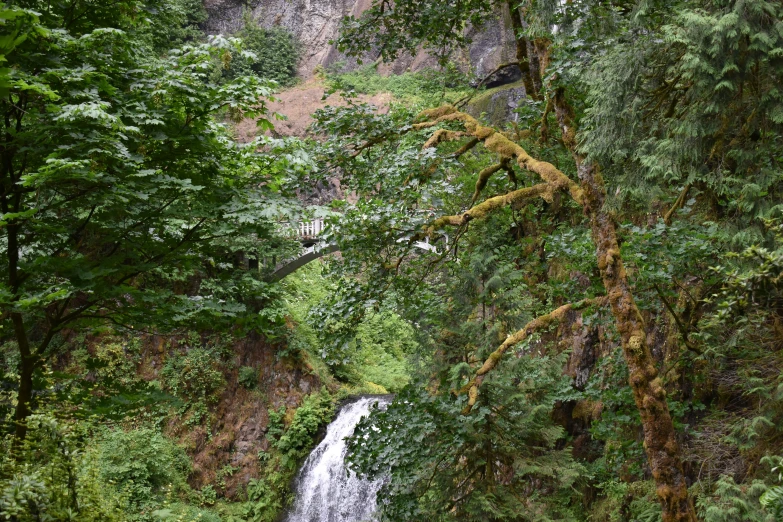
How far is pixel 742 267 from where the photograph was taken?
5.00 m

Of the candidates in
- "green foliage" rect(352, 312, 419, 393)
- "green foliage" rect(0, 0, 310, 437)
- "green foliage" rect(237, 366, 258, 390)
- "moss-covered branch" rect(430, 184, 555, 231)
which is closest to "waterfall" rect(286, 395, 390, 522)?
"green foliage" rect(352, 312, 419, 393)

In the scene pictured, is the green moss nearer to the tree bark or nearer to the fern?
the tree bark

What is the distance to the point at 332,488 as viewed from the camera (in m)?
13.7

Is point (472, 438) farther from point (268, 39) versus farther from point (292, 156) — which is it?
point (268, 39)

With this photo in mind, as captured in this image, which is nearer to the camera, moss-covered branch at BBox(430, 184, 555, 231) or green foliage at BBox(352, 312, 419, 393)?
moss-covered branch at BBox(430, 184, 555, 231)

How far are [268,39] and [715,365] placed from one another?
2603 cm

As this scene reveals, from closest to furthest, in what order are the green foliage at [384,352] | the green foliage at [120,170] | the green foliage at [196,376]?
1. the green foliage at [120,170]
2. the green foliage at [196,376]
3. the green foliage at [384,352]

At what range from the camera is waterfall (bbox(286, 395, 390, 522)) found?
13148 mm

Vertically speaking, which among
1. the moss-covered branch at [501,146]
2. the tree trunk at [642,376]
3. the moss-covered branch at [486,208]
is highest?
the moss-covered branch at [501,146]

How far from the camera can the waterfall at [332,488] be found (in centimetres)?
1315

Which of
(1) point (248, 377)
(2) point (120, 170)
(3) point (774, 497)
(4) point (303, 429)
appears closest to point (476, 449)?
(3) point (774, 497)

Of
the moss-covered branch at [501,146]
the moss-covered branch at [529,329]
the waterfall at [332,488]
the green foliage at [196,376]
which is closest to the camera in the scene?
the moss-covered branch at [529,329]

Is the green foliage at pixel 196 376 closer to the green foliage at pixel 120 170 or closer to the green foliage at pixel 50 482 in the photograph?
the green foliage at pixel 120 170

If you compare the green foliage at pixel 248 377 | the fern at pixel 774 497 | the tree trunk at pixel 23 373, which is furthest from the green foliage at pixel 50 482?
the green foliage at pixel 248 377
